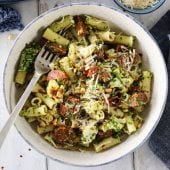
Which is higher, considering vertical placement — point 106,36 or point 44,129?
point 106,36

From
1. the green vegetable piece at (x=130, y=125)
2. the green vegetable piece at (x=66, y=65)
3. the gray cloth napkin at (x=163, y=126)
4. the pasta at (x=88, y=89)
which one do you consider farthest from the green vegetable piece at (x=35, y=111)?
the gray cloth napkin at (x=163, y=126)

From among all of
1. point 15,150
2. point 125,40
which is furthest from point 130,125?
point 15,150

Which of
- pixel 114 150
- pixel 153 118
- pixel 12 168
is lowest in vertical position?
pixel 12 168

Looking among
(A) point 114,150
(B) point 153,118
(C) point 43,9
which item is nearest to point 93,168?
(A) point 114,150

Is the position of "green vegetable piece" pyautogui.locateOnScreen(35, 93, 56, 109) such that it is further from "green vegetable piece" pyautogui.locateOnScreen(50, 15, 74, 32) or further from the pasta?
"green vegetable piece" pyautogui.locateOnScreen(50, 15, 74, 32)

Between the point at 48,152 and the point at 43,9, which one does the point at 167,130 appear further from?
the point at 43,9

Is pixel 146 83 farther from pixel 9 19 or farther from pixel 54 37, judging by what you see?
pixel 9 19
